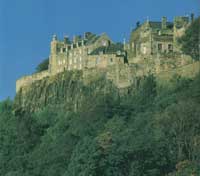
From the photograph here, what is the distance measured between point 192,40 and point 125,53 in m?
9.46

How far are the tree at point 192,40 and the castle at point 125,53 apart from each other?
0.66 m

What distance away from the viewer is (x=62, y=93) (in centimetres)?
8150

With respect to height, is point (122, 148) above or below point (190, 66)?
below

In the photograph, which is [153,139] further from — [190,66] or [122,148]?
[190,66]

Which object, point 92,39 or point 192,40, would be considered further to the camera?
point 92,39

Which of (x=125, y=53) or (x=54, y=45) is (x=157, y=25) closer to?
(x=125, y=53)

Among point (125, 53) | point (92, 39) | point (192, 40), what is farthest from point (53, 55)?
point (192, 40)

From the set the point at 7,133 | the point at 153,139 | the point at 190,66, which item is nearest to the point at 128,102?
the point at 190,66

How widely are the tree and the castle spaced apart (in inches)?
25.8

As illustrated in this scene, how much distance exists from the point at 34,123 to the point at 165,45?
10949 millimetres

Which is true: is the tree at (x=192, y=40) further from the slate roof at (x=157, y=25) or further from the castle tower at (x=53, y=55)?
the castle tower at (x=53, y=55)

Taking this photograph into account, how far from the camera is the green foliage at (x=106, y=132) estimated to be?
54.3 metres

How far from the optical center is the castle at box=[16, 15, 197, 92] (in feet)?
247

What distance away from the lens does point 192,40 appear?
240 feet
